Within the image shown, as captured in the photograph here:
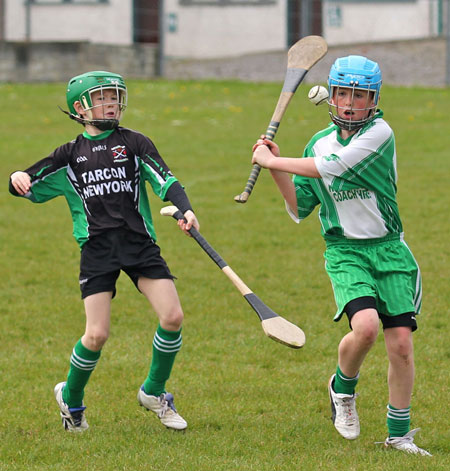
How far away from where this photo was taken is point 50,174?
17.9ft

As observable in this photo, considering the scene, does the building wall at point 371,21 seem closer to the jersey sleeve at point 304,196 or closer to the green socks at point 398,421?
the jersey sleeve at point 304,196

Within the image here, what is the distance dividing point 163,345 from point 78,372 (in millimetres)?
480

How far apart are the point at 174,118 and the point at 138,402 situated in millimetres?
13243

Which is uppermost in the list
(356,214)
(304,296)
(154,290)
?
(356,214)

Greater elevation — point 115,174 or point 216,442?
point 115,174

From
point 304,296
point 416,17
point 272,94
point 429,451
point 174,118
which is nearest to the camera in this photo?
point 429,451

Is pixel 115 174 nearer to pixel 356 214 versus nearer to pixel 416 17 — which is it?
pixel 356 214

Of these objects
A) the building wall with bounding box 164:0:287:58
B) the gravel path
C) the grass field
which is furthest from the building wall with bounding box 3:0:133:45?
the grass field

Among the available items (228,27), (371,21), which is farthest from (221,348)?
(228,27)

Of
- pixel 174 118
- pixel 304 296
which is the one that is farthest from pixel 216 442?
pixel 174 118

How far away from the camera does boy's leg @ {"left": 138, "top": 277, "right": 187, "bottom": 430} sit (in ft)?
17.4

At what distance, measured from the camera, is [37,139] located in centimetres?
1636

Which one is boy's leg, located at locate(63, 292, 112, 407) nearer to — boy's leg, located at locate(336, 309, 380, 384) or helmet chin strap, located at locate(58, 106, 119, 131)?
helmet chin strap, located at locate(58, 106, 119, 131)

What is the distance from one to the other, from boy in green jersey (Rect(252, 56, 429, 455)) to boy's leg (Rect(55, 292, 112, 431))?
1146 millimetres
